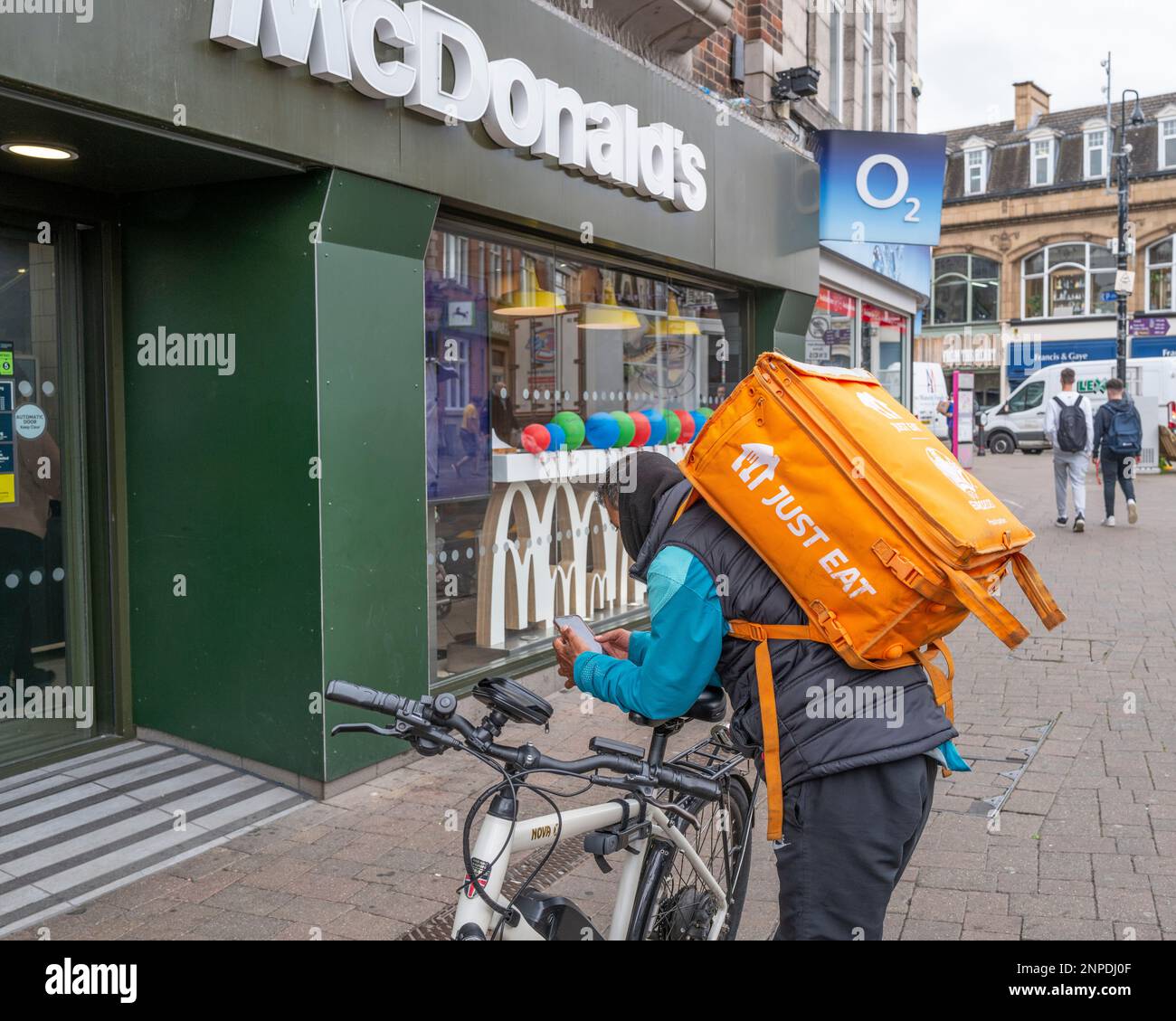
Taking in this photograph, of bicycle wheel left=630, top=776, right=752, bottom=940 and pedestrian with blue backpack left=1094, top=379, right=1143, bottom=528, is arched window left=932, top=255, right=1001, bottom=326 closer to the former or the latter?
pedestrian with blue backpack left=1094, top=379, right=1143, bottom=528

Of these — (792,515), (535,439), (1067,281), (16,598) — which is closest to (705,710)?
(792,515)

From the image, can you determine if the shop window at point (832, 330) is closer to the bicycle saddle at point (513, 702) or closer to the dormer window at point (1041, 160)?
the bicycle saddle at point (513, 702)

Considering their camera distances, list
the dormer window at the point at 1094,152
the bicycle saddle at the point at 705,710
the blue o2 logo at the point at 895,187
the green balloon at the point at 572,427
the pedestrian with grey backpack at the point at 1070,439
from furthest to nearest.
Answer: the dormer window at the point at 1094,152 → the pedestrian with grey backpack at the point at 1070,439 → the blue o2 logo at the point at 895,187 → the green balloon at the point at 572,427 → the bicycle saddle at the point at 705,710

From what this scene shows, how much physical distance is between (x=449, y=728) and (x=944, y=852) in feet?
9.73

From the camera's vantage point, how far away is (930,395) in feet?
78.6

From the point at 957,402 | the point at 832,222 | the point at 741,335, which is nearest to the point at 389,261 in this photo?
the point at 741,335

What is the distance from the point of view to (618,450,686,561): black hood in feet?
9.23

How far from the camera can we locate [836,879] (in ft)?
8.29

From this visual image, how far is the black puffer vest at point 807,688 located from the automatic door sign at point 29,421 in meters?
3.82

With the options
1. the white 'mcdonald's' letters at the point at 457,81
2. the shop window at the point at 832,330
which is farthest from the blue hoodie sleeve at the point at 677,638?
the shop window at the point at 832,330

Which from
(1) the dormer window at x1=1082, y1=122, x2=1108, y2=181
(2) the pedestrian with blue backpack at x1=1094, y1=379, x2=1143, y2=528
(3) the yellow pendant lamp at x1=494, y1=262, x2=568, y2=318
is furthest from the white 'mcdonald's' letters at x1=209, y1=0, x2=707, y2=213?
(1) the dormer window at x1=1082, y1=122, x2=1108, y2=181

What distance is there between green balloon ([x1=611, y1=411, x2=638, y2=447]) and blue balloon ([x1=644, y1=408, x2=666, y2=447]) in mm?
291

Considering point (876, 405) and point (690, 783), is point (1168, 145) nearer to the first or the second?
point (876, 405)

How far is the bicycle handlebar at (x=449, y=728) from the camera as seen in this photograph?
224cm
